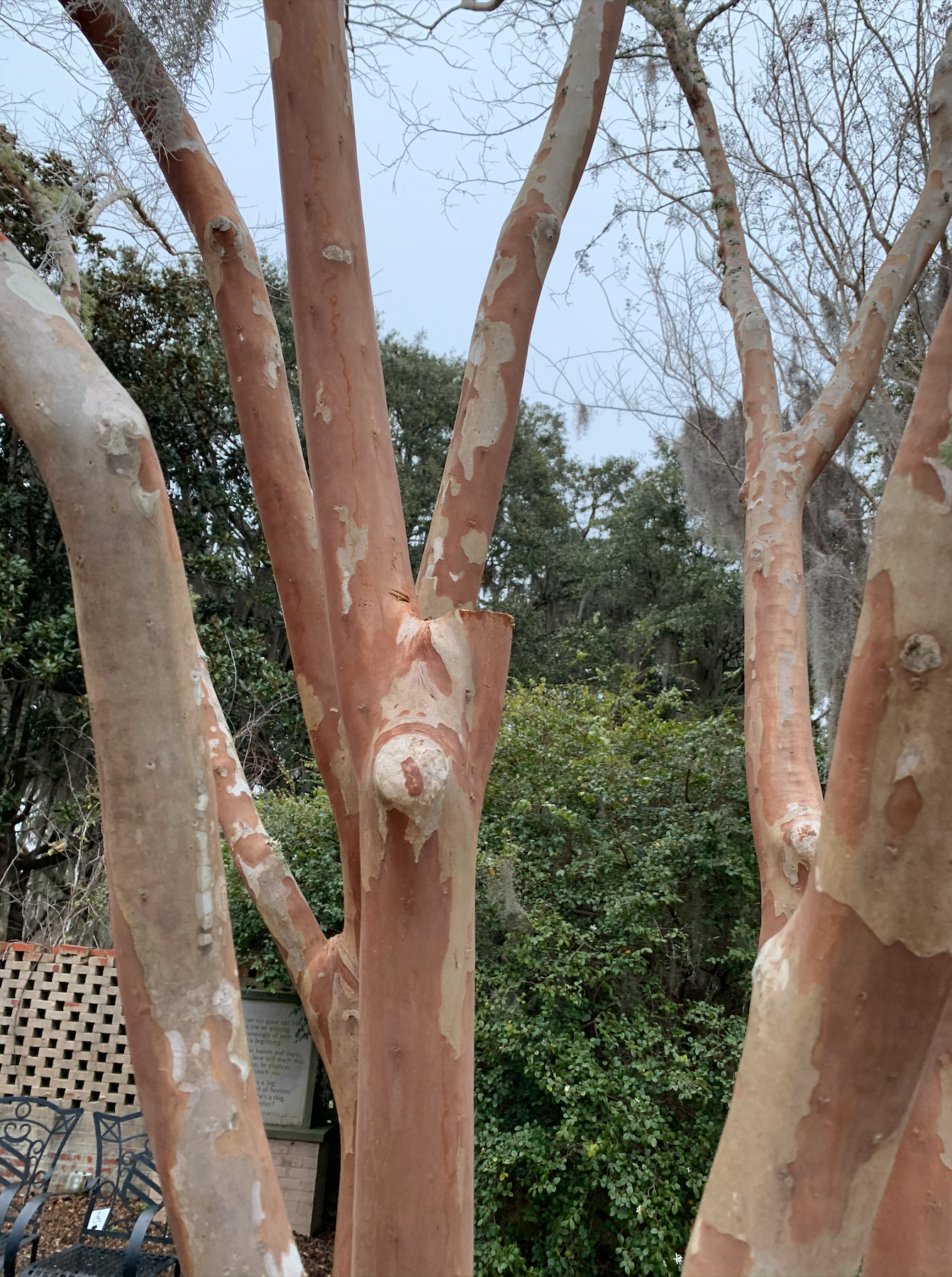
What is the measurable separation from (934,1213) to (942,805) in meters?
0.82

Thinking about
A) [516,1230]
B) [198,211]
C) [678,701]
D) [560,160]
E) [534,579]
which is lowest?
[516,1230]

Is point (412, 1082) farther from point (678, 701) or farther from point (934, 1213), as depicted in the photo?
point (678, 701)

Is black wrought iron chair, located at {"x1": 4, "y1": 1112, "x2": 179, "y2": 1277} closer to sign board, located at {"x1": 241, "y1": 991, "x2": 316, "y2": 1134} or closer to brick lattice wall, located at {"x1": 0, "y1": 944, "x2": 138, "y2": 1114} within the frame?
brick lattice wall, located at {"x1": 0, "y1": 944, "x2": 138, "y2": 1114}

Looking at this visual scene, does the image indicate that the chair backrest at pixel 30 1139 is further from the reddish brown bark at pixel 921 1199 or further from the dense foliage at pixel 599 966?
the reddish brown bark at pixel 921 1199

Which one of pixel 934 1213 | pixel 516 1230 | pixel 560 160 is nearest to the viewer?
pixel 934 1213

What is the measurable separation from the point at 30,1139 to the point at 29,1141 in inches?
17.2

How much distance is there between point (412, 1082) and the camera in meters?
1.20

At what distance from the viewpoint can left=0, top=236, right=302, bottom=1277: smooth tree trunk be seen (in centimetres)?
103

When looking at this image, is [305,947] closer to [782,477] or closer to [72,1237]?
[782,477]

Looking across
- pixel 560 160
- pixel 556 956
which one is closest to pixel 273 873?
pixel 560 160

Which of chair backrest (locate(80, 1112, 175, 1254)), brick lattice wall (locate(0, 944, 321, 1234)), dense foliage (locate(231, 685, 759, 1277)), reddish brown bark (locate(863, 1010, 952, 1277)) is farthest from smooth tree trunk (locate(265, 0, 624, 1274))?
brick lattice wall (locate(0, 944, 321, 1234))

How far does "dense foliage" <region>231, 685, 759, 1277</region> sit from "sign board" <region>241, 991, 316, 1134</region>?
257mm

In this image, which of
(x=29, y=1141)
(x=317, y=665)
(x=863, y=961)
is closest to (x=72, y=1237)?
A: (x=29, y=1141)

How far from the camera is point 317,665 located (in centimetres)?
194
